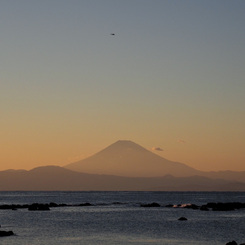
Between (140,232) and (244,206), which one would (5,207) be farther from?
(140,232)

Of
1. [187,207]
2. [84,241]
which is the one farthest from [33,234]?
[187,207]

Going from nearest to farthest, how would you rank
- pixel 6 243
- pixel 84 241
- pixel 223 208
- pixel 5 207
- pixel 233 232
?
pixel 6 243, pixel 84 241, pixel 233 232, pixel 223 208, pixel 5 207

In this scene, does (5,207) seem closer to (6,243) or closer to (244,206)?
(244,206)

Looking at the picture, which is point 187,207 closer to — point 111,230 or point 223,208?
point 223,208

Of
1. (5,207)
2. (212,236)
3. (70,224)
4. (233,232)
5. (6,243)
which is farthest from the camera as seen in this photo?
(5,207)

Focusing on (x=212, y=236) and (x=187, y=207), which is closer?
(x=212, y=236)

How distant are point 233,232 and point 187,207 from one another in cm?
6967

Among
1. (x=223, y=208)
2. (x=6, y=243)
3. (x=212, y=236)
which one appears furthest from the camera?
(x=223, y=208)

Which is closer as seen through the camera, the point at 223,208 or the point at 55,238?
the point at 55,238

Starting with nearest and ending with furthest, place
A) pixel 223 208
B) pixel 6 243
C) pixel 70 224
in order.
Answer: pixel 6 243 → pixel 70 224 → pixel 223 208

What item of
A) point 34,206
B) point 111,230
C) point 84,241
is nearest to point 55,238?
point 84,241

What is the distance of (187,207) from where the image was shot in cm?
14375

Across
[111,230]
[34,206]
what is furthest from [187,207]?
[111,230]

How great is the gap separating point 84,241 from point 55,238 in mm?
4717
